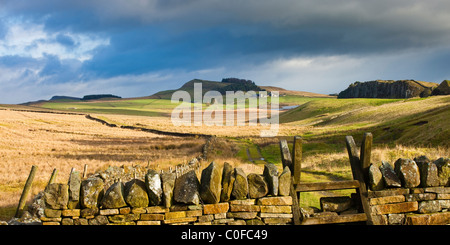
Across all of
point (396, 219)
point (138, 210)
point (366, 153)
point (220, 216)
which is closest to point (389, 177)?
point (366, 153)

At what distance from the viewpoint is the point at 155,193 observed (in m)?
6.62

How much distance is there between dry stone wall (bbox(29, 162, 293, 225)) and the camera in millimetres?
6602

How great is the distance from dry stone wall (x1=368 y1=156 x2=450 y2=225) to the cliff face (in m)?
104

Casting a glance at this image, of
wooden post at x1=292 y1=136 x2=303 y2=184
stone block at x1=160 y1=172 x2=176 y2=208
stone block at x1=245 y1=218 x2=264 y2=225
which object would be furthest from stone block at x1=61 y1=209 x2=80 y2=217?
wooden post at x1=292 y1=136 x2=303 y2=184

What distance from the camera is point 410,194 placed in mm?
6887

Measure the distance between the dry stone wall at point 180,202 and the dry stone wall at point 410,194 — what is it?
6.35ft

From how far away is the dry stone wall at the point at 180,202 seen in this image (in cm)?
660

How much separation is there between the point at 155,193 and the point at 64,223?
197 centimetres

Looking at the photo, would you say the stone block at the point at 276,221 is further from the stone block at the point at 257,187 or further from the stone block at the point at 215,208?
the stone block at the point at 215,208

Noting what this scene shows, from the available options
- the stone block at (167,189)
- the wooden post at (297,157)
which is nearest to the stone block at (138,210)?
the stone block at (167,189)
